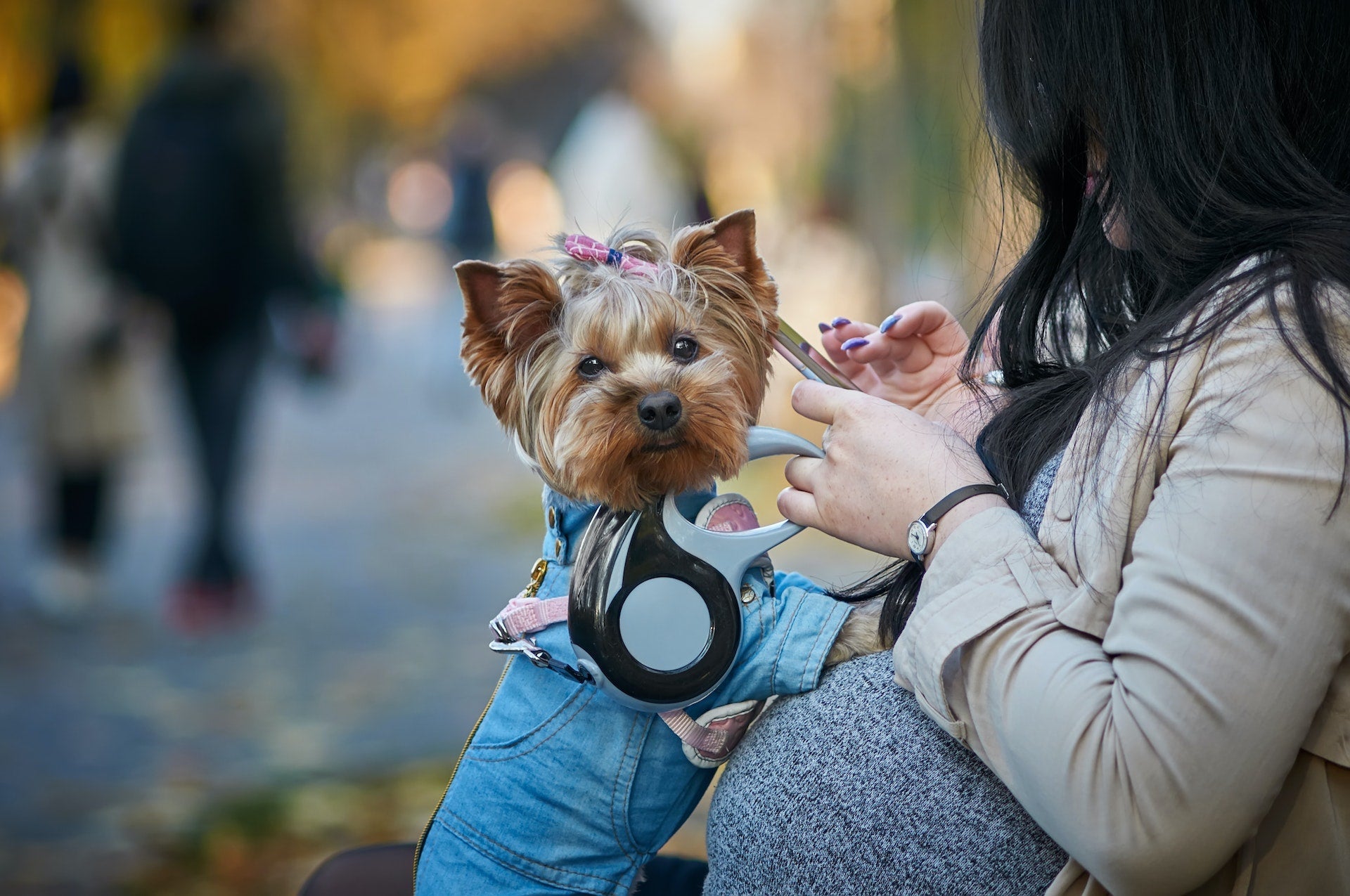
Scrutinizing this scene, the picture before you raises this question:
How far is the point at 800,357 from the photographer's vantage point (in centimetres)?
144

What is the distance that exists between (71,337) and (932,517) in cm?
472

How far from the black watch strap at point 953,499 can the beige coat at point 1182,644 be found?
0.06 m

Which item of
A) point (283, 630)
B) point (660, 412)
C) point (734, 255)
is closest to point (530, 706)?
point (660, 412)

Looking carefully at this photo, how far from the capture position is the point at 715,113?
6.70 metres

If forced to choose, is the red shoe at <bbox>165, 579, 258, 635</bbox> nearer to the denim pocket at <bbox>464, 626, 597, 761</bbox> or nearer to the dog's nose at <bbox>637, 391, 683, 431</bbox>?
the denim pocket at <bbox>464, 626, 597, 761</bbox>

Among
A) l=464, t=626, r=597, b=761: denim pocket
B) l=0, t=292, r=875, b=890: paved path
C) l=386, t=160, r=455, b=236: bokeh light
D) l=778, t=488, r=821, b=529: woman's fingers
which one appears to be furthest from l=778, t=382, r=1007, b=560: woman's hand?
l=386, t=160, r=455, b=236: bokeh light

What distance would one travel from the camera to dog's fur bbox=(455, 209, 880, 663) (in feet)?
4.35

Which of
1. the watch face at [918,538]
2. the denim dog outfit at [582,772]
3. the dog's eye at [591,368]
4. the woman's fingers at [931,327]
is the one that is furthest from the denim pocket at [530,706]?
the woman's fingers at [931,327]

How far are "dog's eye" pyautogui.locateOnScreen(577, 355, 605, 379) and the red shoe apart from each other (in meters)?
4.26

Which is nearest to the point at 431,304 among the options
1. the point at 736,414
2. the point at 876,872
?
the point at 736,414

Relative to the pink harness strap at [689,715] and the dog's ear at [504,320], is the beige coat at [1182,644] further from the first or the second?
the dog's ear at [504,320]

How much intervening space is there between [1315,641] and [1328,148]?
566 millimetres

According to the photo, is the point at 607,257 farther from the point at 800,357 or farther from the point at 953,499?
the point at 953,499

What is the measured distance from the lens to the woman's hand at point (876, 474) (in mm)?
1157
